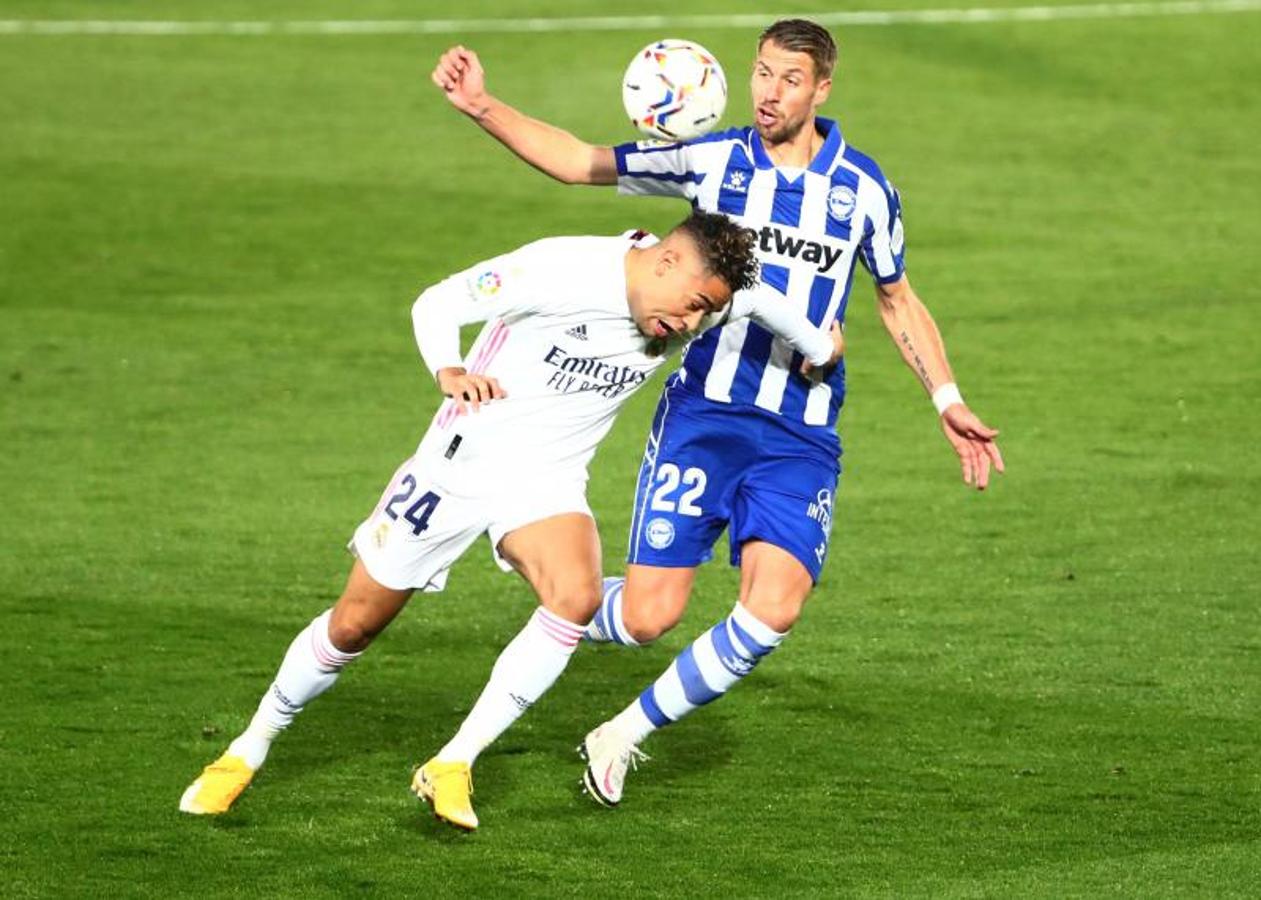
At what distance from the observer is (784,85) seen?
Result: 7223 mm

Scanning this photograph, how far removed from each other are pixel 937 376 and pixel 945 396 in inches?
3.5

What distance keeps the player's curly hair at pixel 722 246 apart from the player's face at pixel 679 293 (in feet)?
0.07

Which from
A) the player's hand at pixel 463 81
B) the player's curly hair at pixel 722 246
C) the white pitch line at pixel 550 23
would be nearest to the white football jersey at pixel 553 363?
the player's curly hair at pixel 722 246

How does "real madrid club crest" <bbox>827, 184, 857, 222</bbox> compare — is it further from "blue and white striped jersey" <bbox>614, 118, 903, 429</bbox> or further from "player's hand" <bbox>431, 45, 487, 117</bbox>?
"player's hand" <bbox>431, 45, 487, 117</bbox>

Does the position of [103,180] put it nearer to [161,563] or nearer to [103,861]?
[161,563]

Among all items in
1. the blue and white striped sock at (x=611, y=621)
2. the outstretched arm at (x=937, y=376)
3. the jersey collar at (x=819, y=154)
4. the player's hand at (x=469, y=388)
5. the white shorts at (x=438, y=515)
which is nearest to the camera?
the player's hand at (x=469, y=388)

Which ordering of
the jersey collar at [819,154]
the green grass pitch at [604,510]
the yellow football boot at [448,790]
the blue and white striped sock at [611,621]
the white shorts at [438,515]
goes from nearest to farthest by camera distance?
the yellow football boot at [448,790] < the white shorts at [438,515] < the green grass pitch at [604,510] < the jersey collar at [819,154] < the blue and white striped sock at [611,621]

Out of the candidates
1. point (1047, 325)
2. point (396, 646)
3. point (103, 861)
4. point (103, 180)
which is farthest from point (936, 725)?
point (103, 180)

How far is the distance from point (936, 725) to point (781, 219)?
1.83m

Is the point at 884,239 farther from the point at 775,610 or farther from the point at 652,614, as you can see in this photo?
the point at 652,614

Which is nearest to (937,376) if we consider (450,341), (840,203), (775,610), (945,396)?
(945,396)

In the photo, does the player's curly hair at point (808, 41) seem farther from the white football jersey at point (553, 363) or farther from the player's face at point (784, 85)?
the white football jersey at point (553, 363)

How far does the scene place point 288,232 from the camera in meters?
16.1

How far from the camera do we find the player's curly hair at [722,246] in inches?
260
